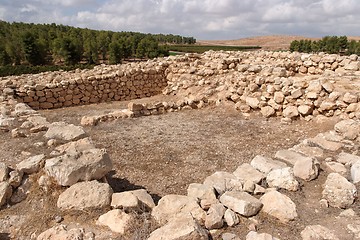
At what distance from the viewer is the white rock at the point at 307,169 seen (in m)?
3.92

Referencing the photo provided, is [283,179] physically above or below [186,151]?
above

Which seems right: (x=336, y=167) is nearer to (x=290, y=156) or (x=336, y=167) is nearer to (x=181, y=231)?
(x=290, y=156)

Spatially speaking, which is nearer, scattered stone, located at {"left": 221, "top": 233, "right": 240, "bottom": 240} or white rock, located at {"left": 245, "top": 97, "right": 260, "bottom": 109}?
scattered stone, located at {"left": 221, "top": 233, "right": 240, "bottom": 240}

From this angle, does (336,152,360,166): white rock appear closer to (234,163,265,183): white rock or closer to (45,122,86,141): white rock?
(234,163,265,183): white rock

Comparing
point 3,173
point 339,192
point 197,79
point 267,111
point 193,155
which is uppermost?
point 197,79

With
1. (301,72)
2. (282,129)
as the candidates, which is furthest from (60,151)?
(301,72)

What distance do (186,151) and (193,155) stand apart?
248 mm

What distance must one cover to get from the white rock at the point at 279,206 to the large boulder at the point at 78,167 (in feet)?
6.60

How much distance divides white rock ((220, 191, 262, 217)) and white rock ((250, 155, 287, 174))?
961mm

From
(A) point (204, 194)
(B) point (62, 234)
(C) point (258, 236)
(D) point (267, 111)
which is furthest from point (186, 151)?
(B) point (62, 234)

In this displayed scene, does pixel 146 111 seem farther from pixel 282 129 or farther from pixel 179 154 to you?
pixel 282 129

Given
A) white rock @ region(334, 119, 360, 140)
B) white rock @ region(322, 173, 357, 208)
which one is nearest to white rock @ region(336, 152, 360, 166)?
white rock @ region(322, 173, 357, 208)

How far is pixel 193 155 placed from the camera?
238 inches

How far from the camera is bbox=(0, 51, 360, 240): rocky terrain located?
3115 millimetres
